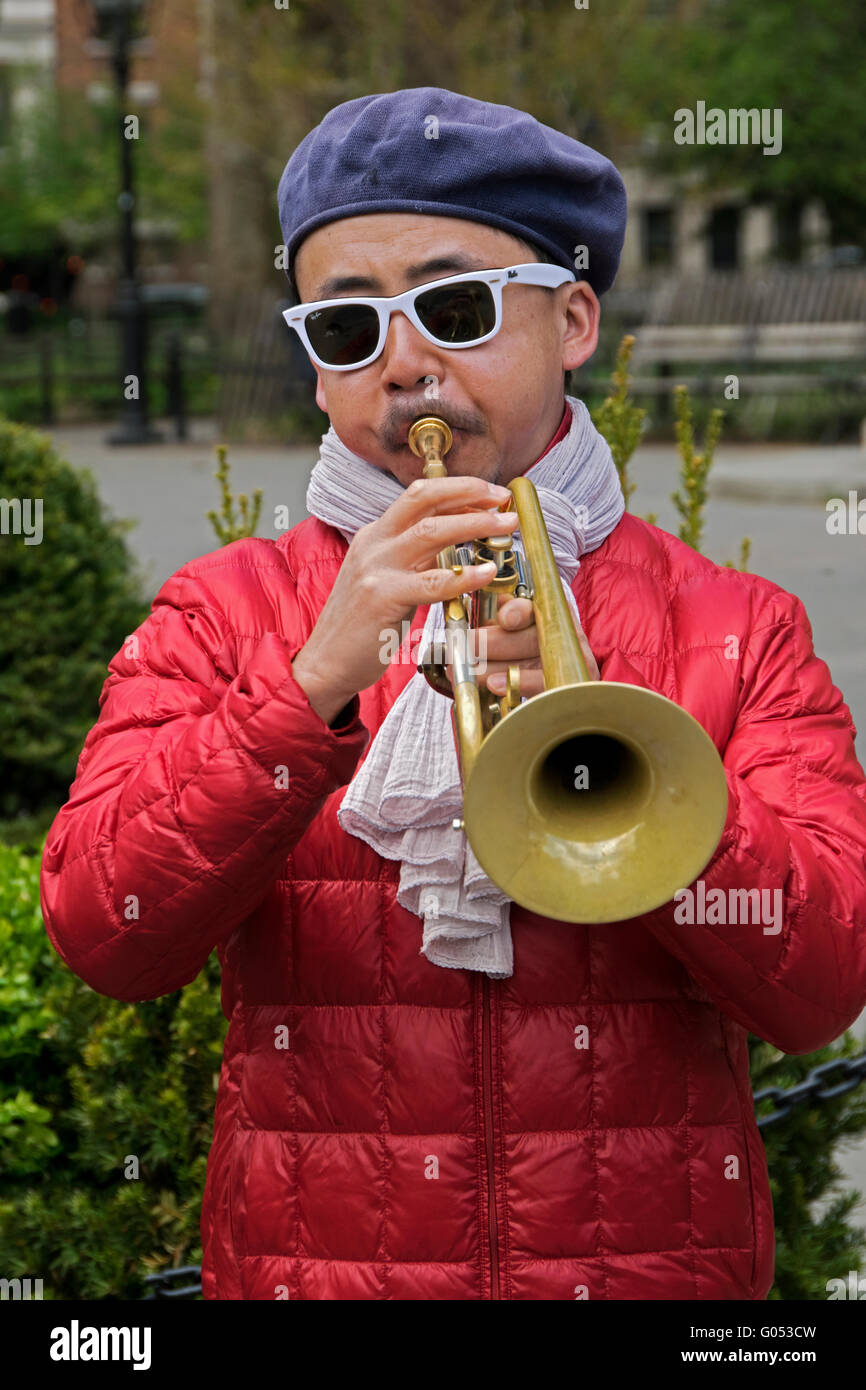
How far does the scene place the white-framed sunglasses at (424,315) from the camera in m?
1.97

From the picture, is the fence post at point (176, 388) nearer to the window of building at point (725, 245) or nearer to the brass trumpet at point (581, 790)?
the brass trumpet at point (581, 790)

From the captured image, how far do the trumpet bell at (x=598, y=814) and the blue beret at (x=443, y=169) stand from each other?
2.07 feet

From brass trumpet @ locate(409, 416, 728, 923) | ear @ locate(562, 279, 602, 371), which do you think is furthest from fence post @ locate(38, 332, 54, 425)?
brass trumpet @ locate(409, 416, 728, 923)

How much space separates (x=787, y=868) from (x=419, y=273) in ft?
2.59

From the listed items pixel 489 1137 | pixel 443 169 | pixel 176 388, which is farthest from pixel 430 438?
pixel 176 388

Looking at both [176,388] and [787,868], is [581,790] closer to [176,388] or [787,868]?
[787,868]

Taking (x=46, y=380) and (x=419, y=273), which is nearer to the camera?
(x=419, y=273)

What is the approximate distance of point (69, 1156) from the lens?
127 inches

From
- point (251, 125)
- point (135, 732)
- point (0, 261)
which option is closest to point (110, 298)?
point (0, 261)

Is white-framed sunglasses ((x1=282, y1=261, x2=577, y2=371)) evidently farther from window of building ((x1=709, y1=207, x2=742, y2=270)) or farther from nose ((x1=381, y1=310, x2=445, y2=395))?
window of building ((x1=709, y1=207, x2=742, y2=270))

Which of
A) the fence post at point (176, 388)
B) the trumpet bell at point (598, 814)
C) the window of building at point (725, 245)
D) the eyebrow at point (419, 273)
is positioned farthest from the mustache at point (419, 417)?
the window of building at point (725, 245)

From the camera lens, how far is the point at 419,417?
1.99m

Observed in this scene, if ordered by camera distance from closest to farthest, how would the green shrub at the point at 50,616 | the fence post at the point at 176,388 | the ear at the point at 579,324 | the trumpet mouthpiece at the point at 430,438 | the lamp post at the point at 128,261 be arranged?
the trumpet mouthpiece at the point at 430,438, the ear at the point at 579,324, the green shrub at the point at 50,616, the lamp post at the point at 128,261, the fence post at the point at 176,388

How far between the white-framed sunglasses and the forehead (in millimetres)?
25
